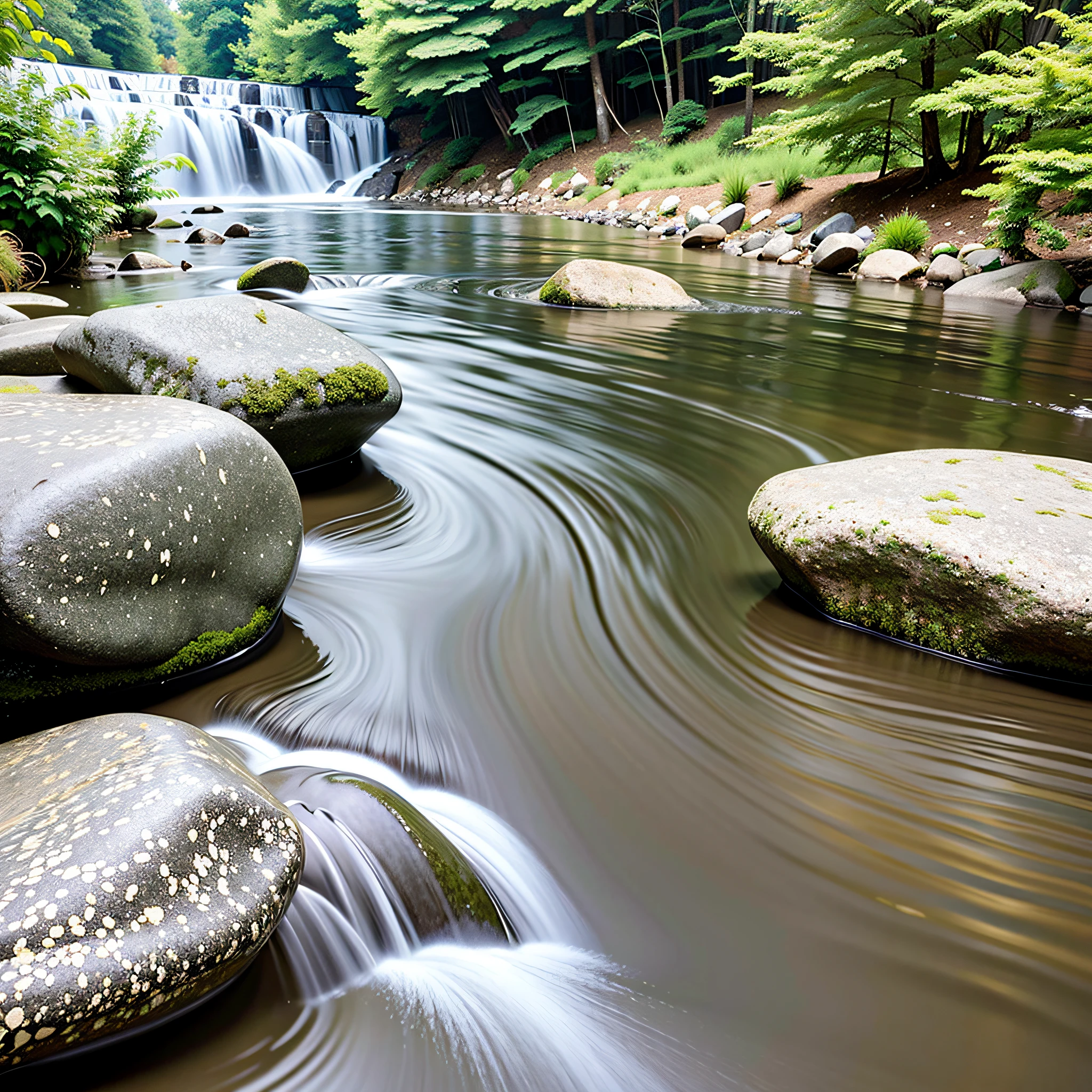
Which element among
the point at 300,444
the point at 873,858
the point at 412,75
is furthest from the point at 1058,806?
the point at 412,75

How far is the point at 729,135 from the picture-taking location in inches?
836

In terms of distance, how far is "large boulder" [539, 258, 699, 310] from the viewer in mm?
8070

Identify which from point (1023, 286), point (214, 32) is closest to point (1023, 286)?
point (1023, 286)

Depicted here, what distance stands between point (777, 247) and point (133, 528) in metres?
14.3

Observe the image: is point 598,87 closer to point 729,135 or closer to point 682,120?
point 682,120

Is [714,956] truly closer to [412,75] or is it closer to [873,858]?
[873,858]

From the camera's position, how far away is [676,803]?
1.63 metres

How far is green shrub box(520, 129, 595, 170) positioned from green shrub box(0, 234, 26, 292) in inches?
965

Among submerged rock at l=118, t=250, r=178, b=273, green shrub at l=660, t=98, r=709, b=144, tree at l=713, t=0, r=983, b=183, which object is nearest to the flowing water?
submerged rock at l=118, t=250, r=178, b=273

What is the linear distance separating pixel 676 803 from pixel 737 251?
587 inches

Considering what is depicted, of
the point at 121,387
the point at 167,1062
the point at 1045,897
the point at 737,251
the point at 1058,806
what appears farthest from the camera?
the point at 737,251

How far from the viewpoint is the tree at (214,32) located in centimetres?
5834

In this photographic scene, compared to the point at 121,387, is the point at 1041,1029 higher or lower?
lower

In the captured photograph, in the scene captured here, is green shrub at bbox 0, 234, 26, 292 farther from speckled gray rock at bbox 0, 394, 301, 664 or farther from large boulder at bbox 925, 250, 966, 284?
large boulder at bbox 925, 250, 966, 284
